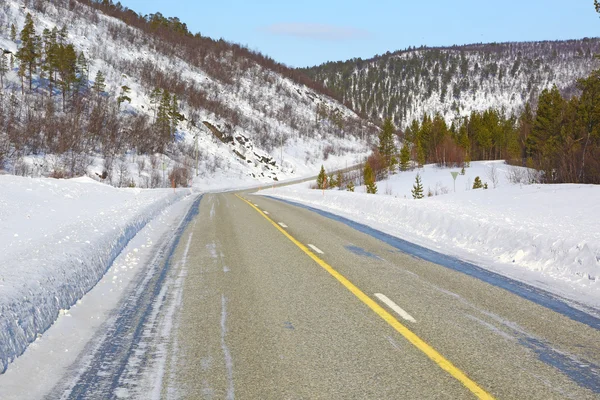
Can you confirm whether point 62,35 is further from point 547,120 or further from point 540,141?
point 547,120

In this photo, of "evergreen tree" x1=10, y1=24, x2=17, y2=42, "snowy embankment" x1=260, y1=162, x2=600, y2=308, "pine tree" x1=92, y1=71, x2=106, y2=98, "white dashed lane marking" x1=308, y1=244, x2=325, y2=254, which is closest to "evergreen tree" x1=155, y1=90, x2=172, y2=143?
"pine tree" x1=92, y1=71, x2=106, y2=98

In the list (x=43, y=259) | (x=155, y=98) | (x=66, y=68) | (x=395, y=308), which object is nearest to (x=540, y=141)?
(x=155, y=98)

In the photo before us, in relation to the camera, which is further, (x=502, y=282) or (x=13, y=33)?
(x=13, y=33)

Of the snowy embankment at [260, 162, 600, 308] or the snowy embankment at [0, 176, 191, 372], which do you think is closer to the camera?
the snowy embankment at [0, 176, 191, 372]

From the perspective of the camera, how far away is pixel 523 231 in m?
9.62

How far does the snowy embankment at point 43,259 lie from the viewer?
13.8 feet

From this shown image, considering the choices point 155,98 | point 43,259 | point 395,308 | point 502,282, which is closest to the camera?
point 395,308

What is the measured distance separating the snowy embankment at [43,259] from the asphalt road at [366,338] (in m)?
1.37

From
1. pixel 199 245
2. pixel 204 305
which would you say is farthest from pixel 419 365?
pixel 199 245

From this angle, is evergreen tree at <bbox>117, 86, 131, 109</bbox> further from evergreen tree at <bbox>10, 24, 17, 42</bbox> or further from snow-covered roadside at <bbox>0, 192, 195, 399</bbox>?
snow-covered roadside at <bbox>0, 192, 195, 399</bbox>

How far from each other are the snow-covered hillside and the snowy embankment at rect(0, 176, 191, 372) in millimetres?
42577

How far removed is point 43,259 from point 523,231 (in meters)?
9.05

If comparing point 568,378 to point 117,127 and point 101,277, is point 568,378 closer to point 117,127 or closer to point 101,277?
point 101,277

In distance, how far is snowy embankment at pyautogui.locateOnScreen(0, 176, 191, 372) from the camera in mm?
4207
